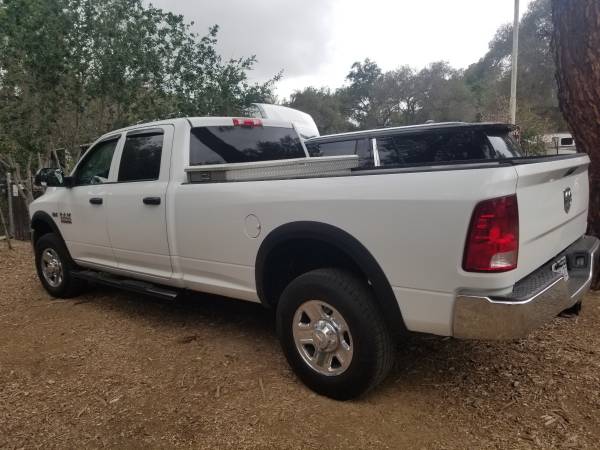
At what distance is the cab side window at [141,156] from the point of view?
13.7 ft

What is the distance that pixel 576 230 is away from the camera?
10.7ft

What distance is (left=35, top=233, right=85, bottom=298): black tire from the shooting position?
17.3 feet

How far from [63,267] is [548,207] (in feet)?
15.7

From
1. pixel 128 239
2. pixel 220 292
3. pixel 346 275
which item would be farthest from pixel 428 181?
pixel 128 239

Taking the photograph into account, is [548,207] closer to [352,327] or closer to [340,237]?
[340,237]

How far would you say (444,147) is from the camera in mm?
5859

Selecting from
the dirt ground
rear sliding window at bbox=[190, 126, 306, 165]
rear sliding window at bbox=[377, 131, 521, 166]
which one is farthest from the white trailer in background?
the dirt ground

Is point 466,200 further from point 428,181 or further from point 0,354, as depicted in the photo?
point 0,354

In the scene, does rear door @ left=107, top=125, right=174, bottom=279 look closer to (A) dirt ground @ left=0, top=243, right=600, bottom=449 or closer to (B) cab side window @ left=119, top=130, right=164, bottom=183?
(B) cab side window @ left=119, top=130, right=164, bottom=183

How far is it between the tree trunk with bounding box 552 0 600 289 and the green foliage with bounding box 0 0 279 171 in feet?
22.1

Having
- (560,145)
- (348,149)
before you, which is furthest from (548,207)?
(560,145)

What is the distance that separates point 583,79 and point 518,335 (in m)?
3.16

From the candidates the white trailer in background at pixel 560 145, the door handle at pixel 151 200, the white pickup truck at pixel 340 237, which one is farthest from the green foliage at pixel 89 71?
the white trailer in background at pixel 560 145

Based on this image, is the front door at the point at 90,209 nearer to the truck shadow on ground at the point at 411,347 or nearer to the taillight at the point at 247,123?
the truck shadow on ground at the point at 411,347
